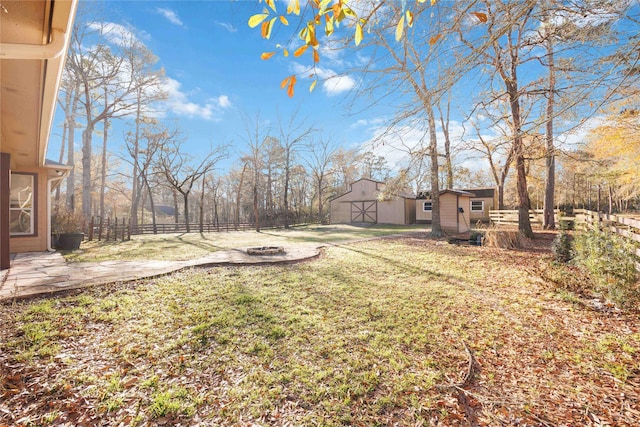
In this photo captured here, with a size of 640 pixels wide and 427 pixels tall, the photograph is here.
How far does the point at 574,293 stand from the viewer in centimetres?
411

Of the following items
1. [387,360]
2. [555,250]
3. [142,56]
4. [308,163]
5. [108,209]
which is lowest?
[387,360]

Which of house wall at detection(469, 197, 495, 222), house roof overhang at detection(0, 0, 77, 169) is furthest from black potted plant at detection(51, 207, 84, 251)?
house wall at detection(469, 197, 495, 222)

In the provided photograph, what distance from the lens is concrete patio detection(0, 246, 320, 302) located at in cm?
362

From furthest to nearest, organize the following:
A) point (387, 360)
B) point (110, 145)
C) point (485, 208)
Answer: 1. point (485, 208)
2. point (110, 145)
3. point (387, 360)

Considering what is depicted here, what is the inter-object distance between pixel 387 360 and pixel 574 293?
155 inches

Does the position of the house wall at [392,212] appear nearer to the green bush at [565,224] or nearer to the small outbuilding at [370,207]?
the small outbuilding at [370,207]

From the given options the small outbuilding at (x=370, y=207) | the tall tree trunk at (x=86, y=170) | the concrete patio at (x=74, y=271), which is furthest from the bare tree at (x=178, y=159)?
the small outbuilding at (x=370, y=207)

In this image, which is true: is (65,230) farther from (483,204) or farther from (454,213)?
(483,204)

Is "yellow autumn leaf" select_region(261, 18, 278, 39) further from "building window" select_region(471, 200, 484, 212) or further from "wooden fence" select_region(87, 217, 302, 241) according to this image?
"building window" select_region(471, 200, 484, 212)

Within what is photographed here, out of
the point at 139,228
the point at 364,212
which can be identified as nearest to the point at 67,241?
the point at 139,228

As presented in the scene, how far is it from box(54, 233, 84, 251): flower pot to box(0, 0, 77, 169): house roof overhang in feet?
12.6

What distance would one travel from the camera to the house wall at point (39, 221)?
22.0 feet

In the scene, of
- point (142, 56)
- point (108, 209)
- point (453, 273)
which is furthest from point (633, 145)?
point (108, 209)

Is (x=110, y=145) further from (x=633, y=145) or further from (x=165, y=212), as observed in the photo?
(x=633, y=145)
